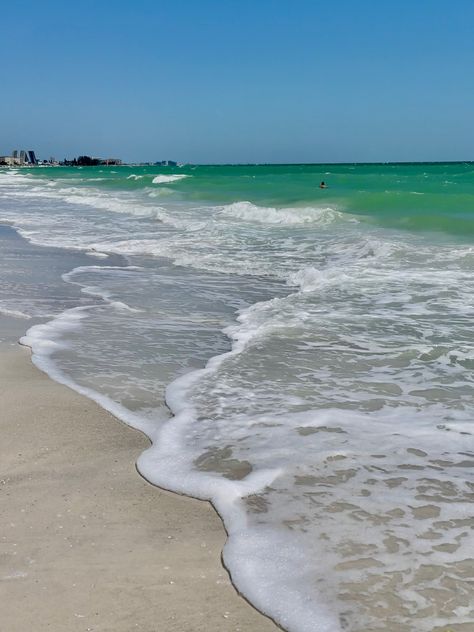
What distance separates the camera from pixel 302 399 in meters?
5.02

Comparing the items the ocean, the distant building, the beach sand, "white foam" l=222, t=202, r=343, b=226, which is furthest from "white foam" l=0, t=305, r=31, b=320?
the distant building

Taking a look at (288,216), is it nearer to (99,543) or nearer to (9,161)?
(99,543)

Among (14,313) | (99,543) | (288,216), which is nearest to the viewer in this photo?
(99,543)

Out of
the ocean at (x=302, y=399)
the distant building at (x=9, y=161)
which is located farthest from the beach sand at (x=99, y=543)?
the distant building at (x=9, y=161)

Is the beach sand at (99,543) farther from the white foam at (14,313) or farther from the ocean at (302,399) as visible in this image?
Result: the white foam at (14,313)

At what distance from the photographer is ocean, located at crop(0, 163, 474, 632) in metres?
2.87

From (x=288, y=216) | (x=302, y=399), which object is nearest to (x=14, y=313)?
(x=302, y=399)

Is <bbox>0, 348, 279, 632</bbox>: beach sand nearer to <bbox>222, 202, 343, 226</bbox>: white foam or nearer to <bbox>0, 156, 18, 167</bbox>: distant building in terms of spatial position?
<bbox>222, 202, 343, 226</bbox>: white foam

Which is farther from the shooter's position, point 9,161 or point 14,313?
point 9,161

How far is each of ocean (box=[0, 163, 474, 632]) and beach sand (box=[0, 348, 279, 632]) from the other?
5.3 inches

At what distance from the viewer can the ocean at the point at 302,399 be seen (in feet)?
9.43

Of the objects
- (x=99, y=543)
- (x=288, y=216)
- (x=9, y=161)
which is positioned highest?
(x=9, y=161)

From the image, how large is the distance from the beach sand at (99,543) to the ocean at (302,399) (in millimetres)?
136

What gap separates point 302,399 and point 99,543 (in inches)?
88.3
